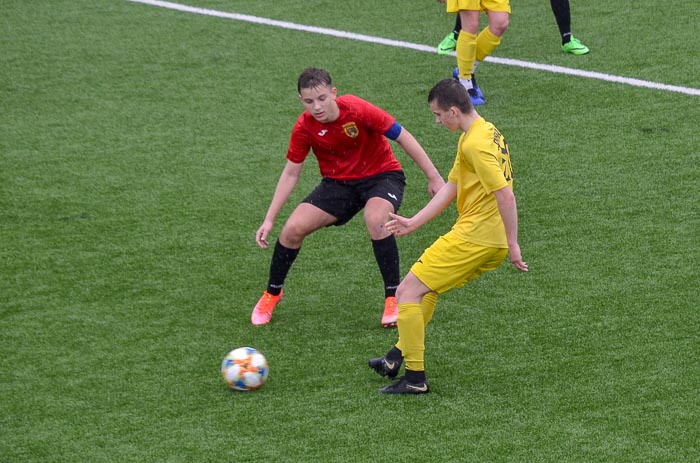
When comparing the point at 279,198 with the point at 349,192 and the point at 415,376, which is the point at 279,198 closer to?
the point at 349,192

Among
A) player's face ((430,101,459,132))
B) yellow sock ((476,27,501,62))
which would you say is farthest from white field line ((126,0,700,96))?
player's face ((430,101,459,132))

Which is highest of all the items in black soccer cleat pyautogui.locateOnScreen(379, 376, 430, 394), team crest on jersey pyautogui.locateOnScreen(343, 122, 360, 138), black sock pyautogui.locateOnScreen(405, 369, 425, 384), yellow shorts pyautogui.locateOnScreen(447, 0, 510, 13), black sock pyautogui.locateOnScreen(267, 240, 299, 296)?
yellow shorts pyautogui.locateOnScreen(447, 0, 510, 13)

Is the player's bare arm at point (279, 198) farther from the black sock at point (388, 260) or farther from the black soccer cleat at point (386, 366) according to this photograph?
the black soccer cleat at point (386, 366)

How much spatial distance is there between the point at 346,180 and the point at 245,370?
145 centimetres

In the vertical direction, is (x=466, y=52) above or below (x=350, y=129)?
below

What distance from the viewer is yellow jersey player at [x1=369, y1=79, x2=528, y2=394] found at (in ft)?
19.0

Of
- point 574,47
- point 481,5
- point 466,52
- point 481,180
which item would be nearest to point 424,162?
point 481,180

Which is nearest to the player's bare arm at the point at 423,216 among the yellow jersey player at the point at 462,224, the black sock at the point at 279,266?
the yellow jersey player at the point at 462,224

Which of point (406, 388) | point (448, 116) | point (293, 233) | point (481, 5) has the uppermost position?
point (448, 116)

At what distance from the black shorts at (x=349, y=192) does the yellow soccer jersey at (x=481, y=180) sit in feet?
3.33

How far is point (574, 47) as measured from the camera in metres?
11.3

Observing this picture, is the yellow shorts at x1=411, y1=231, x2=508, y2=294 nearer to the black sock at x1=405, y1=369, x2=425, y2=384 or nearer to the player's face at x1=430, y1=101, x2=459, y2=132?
the black sock at x1=405, y1=369, x2=425, y2=384

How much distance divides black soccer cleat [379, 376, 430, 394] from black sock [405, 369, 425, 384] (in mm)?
16

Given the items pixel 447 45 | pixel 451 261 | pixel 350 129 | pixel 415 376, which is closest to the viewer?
pixel 451 261
